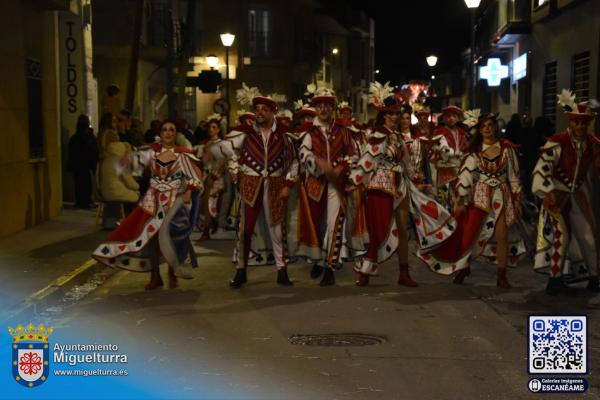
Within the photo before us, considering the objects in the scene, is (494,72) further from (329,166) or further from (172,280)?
(172,280)

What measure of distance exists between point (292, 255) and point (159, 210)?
1645mm

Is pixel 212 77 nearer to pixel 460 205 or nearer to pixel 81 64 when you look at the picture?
pixel 81 64

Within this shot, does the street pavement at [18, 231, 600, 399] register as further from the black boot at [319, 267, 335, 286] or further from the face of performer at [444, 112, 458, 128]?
the face of performer at [444, 112, 458, 128]

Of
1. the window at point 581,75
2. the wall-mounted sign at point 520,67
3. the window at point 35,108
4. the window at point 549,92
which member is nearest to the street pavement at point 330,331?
the window at point 35,108

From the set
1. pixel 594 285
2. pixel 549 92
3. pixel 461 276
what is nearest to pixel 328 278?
pixel 461 276

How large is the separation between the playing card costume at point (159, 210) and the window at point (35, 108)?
270 inches

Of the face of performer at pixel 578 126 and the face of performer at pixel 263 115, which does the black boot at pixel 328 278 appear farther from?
the face of performer at pixel 578 126

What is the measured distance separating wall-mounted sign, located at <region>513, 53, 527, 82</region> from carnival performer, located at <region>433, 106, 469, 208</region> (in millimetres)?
16970

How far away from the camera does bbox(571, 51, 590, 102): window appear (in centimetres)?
2278

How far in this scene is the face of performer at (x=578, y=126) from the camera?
10203 mm

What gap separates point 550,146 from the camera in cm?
1028

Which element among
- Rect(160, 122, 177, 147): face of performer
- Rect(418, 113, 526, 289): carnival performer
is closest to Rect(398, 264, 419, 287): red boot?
Rect(418, 113, 526, 289): carnival performer

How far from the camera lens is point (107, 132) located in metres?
15.8

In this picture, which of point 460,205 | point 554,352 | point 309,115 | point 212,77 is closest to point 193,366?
point 554,352
